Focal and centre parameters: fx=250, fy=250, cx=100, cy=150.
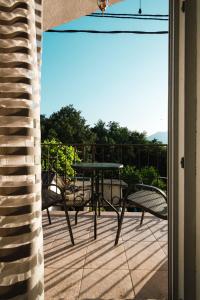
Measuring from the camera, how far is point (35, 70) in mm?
884

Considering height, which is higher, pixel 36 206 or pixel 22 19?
pixel 22 19

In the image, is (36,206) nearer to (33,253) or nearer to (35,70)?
(33,253)

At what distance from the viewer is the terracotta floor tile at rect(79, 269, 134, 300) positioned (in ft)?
5.78

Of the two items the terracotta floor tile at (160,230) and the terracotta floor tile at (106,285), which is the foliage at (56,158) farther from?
the terracotta floor tile at (106,285)

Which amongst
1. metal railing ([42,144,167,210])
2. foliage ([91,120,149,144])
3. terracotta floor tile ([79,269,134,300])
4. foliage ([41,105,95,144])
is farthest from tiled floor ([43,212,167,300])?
foliage ([91,120,149,144])

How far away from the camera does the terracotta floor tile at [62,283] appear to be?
176cm

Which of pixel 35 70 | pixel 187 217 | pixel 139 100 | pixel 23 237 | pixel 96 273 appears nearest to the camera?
pixel 23 237

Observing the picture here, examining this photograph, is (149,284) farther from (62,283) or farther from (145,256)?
(62,283)

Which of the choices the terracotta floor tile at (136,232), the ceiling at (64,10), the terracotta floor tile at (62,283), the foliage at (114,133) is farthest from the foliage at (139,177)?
the foliage at (114,133)

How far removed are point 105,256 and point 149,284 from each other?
56cm

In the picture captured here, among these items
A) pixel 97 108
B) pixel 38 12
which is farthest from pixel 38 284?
pixel 97 108

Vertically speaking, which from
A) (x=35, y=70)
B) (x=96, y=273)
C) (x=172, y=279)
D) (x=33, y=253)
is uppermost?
(x=35, y=70)

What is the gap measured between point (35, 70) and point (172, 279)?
134cm

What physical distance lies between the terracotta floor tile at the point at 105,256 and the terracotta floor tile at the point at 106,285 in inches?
3.5
